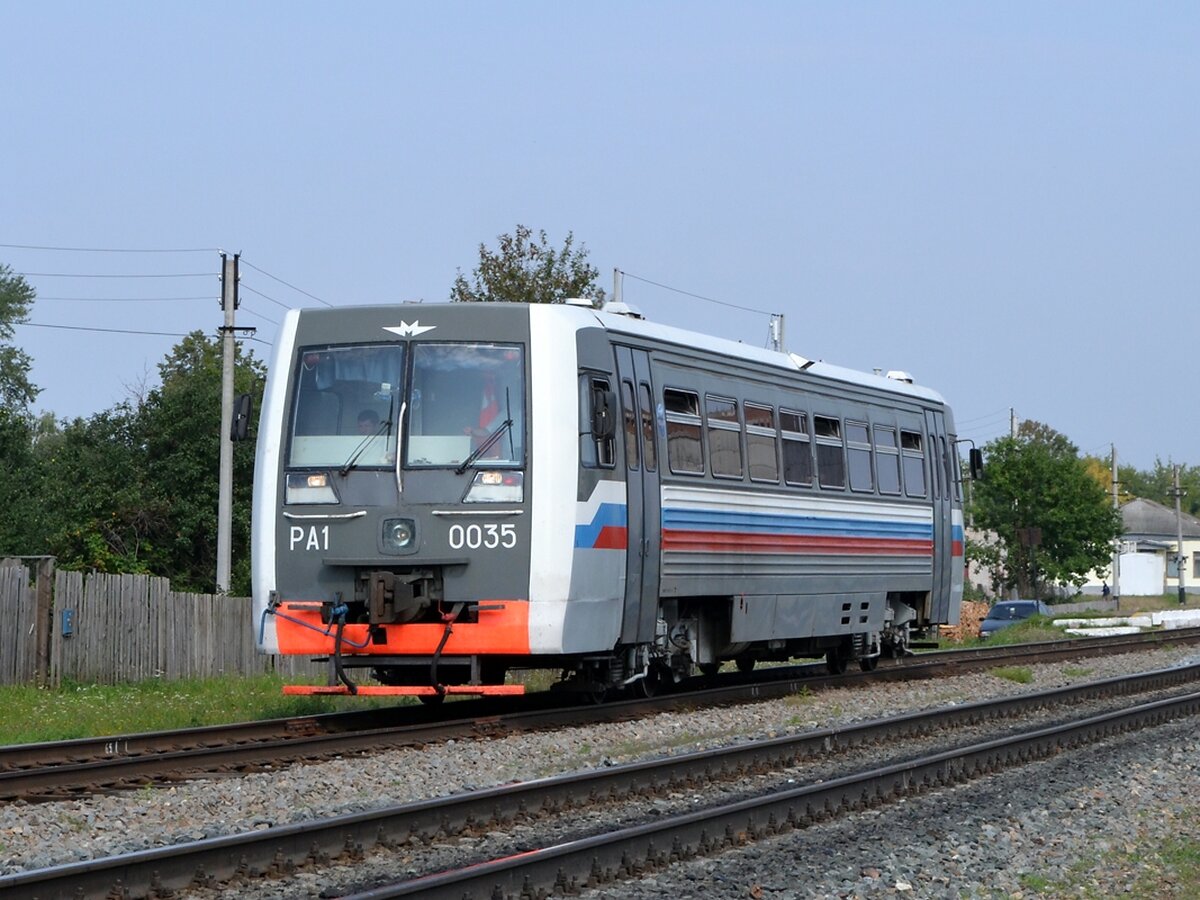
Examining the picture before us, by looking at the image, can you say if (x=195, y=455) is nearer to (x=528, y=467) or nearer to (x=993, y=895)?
(x=528, y=467)

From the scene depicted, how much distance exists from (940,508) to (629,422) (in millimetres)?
8389

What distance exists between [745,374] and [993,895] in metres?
9.60

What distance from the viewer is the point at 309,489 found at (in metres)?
14.4

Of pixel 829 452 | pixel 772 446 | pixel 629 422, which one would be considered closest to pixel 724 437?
pixel 772 446

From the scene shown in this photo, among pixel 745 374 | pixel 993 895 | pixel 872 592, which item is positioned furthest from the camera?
pixel 872 592

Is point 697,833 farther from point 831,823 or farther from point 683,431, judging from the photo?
point 683,431

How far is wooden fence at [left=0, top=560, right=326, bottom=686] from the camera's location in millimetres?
20094

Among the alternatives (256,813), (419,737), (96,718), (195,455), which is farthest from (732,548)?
(195,455)

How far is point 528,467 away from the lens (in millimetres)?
14039

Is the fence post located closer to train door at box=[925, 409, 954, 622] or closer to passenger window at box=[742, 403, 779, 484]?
passenger window at box=[742, 403, 779, 484]

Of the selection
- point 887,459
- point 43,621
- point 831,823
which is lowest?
point 831,823

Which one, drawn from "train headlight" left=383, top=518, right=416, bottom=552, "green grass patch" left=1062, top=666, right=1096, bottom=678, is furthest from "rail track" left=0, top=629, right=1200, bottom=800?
"green grass patch" left=1062, top=666, right=1096, bottom=678

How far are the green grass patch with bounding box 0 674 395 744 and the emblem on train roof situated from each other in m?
3.81

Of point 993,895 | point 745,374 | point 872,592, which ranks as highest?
point 745,374
